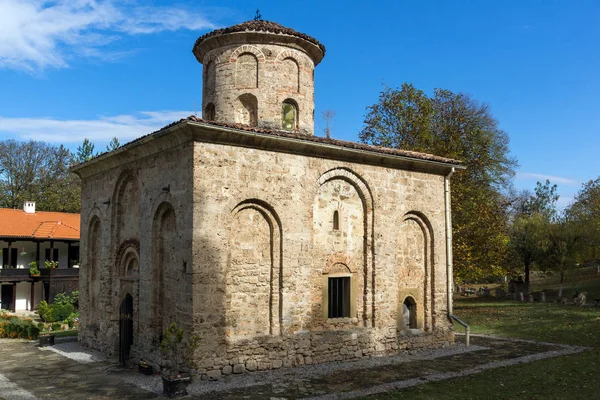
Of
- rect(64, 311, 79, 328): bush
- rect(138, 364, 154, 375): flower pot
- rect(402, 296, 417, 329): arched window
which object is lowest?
rect(64, 311, 79, 328): bush

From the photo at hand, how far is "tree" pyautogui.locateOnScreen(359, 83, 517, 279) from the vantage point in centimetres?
2373

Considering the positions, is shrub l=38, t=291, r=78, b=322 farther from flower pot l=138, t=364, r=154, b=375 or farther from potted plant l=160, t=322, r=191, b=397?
potted plant l=160, t=322, r=191, b=397

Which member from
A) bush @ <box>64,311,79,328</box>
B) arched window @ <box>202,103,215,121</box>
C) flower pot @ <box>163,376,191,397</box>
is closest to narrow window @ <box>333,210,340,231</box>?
arched window @ <box>202,103,215,121</box>

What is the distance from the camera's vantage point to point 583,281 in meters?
38.0

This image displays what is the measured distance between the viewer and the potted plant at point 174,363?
9992mm

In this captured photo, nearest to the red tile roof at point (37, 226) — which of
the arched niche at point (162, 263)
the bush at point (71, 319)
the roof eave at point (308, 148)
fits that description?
the bush at point (71, 319)

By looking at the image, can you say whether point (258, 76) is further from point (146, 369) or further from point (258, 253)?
point (146, 369)

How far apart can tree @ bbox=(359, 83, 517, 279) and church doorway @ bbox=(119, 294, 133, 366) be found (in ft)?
49.3

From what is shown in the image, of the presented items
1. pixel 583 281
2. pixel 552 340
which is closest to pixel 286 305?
pixel 552 340

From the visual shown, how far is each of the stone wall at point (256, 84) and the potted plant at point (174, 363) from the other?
707 cm

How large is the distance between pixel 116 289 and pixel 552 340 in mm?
14379

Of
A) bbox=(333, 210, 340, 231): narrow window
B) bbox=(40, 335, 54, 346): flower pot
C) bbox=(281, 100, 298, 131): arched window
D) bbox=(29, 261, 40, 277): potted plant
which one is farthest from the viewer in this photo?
bbox=(29, 261, 40, 277): potted plant

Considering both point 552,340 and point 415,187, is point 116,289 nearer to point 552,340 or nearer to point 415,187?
point 415,187

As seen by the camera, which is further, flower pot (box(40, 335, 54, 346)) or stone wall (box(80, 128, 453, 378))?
flower pot (box(40, 335, 54, 346))
